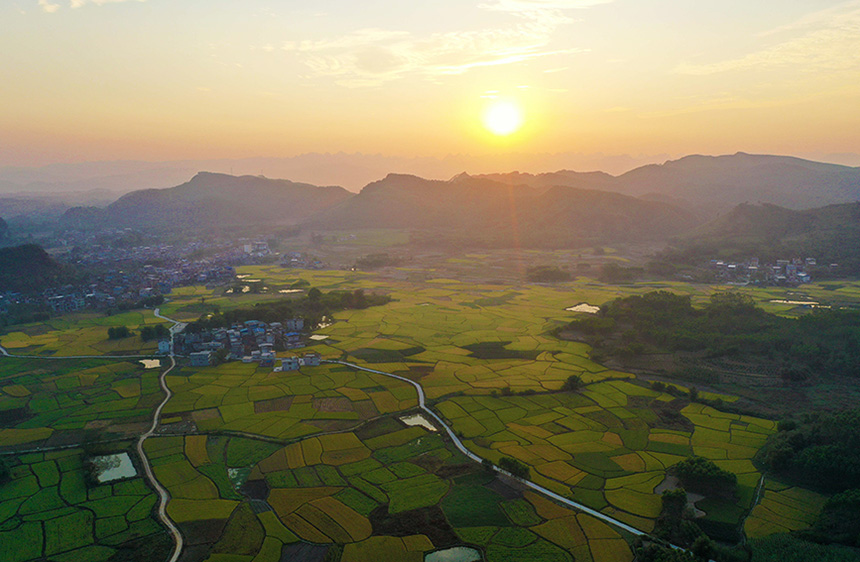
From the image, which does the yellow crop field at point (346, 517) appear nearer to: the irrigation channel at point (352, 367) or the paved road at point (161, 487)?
the paved road at point (161, 487)

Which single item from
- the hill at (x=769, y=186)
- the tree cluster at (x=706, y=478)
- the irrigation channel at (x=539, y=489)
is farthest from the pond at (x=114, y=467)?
the hill at (x=769, y=186)

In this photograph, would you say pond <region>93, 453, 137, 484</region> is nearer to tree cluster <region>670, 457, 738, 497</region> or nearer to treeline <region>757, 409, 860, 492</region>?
tree cluster <region>670, 457, 738, 497</region>

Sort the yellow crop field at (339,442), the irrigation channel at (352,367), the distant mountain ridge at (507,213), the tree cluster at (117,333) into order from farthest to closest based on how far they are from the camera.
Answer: the distant mountain ridge at (507,213), the tree cluster at (117,333), the yellow crop field at (339,442), the irrigation channel at (352,367)

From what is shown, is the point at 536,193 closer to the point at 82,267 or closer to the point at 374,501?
the point at 82,267

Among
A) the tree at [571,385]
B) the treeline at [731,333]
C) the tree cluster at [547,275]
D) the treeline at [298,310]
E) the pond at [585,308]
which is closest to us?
the tree at [571,385]

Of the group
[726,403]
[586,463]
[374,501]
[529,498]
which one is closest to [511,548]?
[529,498]
